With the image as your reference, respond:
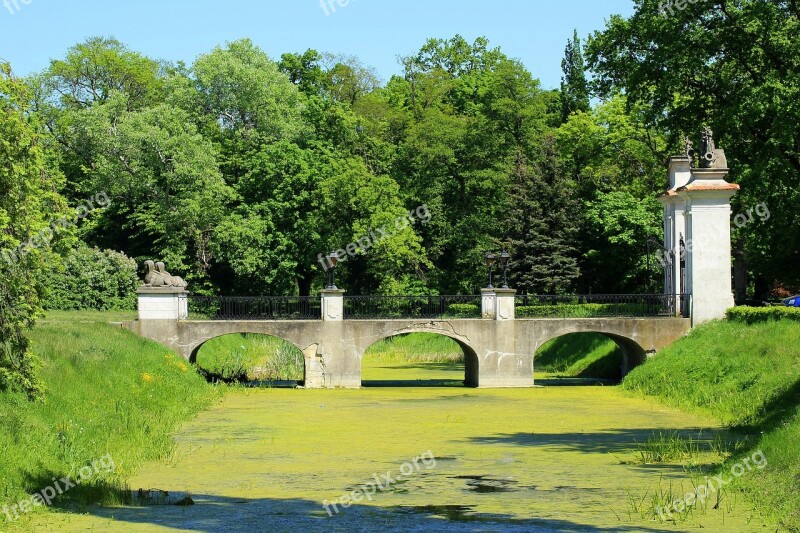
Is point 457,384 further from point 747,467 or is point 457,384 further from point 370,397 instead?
point 747,467

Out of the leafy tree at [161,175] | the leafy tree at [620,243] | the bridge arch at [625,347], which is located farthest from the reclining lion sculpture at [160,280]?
the leafy tree at [620,243]

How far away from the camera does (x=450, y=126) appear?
62.2 meters

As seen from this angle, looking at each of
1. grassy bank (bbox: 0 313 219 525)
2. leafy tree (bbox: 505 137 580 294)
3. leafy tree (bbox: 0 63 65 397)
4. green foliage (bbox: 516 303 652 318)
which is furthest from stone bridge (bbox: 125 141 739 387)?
leafy tree (bbox: 0 63 65 397)

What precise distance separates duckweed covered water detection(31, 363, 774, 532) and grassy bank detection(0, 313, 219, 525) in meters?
0.64

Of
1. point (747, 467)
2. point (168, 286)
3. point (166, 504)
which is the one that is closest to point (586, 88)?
point (168, 286)

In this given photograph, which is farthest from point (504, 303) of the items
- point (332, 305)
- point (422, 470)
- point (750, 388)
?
point (422, 470)

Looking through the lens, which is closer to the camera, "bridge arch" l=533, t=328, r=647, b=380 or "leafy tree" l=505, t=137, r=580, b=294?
"bridge arch" l=533, t=328, r=647, b=380

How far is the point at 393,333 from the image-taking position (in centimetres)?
3966

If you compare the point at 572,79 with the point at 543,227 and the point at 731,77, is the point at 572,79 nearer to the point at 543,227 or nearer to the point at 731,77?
the point at 543,227

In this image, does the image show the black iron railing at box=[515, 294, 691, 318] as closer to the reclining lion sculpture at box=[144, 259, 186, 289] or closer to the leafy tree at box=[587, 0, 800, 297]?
the leafy tree at box=[587, 0, 800, 297]

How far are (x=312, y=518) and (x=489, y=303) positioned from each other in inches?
983

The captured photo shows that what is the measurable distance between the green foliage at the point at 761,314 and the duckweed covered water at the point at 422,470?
14.9 feet

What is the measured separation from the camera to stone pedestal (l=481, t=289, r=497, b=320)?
132 feet

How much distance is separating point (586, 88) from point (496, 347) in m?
10.1
